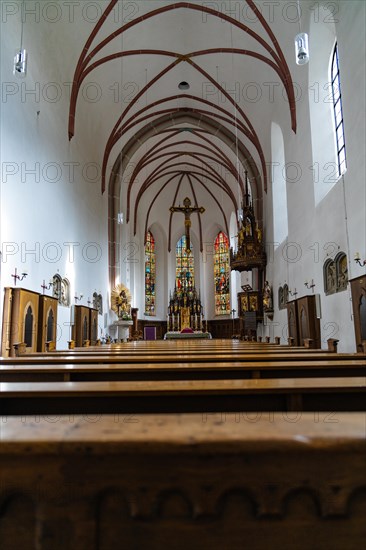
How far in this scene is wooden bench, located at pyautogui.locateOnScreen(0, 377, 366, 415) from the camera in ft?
6.66

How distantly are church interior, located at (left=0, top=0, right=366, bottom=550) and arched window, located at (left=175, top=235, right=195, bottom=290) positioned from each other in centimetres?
14

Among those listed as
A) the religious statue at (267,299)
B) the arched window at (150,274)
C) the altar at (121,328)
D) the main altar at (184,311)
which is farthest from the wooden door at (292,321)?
the arched window at (150,274)

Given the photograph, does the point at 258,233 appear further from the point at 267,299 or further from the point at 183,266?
the point at 183,266

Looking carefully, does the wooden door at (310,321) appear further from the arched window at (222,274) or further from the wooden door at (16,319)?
the arched window at (222,274)

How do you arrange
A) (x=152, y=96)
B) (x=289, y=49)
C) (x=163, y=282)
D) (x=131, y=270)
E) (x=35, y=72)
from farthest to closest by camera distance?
(x=163, y=282), (x=131, y=270), (x=152, y=96), (x=289, y=49), (x=35, y=72)

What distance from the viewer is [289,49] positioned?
12.4 meters

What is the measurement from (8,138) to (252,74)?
1010cm

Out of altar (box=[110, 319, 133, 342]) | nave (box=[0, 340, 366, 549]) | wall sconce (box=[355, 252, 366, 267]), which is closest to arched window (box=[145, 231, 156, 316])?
altar (box=[110, 319, 133, 342])

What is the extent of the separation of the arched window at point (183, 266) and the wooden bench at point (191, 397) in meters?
25.0

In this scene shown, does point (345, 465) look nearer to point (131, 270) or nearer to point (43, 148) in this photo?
point (43, 148)

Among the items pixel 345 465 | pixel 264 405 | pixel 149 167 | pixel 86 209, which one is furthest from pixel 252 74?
pixel 345 465

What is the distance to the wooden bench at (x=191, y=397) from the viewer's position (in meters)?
2.03

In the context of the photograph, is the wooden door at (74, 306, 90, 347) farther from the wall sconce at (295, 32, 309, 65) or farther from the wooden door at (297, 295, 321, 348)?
the wall sconce at (295, 32, 309, 65)

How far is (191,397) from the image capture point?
2422mm
